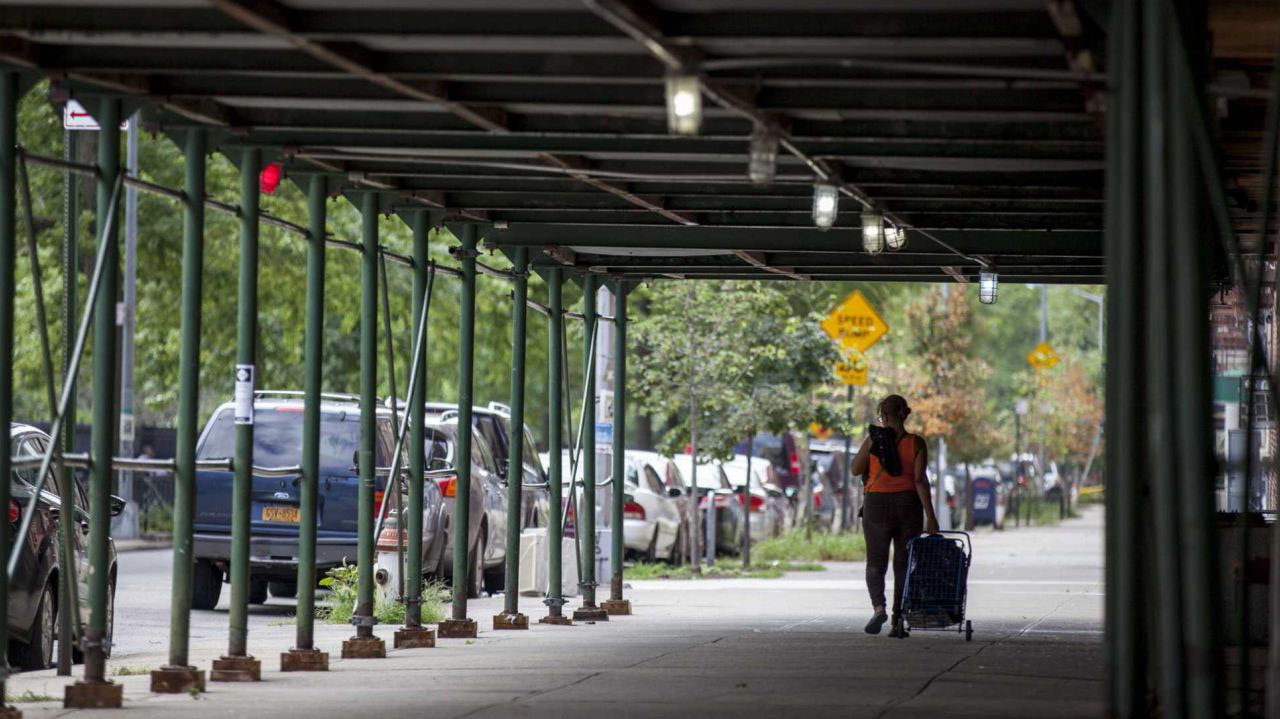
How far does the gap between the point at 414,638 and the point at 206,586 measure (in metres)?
4.93

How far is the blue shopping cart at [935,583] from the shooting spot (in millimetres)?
15516

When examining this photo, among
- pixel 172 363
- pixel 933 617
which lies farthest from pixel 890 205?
pixel 172 363

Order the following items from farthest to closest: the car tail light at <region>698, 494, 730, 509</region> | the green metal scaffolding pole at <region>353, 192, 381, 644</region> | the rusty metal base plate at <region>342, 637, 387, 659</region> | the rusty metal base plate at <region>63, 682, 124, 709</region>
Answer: the car tail light at <region>698, 494, 730, 509</region> < the rusty metal base plate at <region>342, 637, 387, 659</region> < the green metal scaffolding pole at <region>353, 192, 381, 644</region> < the rusty metal base plate at <region>63, 682, 124, 709</region>

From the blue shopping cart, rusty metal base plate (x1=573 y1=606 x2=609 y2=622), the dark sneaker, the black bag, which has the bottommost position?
rusty metal base plate (x1=573 y1=606 x2=609 y2=622)

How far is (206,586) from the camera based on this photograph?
64.3ft

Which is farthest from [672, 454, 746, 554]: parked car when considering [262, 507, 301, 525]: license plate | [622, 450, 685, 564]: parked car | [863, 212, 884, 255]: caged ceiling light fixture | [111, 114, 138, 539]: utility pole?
[863, 212, 884, 255]: caged ceiling light fixture

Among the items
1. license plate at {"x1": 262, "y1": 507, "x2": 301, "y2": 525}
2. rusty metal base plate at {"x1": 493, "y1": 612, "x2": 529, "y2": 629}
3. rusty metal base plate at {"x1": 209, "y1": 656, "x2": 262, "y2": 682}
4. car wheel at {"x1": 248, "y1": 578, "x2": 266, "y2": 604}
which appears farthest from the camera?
car wheel at {"x1": 248, "y1": 578, "x2": 266, "y2": 604}

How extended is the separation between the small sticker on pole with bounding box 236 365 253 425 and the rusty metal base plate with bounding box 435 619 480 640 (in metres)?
4.43

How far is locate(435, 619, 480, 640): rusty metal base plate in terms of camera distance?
16047 mm

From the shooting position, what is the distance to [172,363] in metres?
35.3

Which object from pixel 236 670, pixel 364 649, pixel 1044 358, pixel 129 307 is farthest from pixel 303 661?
pixel 1044 358

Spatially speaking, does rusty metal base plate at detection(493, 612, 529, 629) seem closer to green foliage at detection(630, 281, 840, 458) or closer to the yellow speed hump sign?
green foliage at detection(630, 281, 840, 458)

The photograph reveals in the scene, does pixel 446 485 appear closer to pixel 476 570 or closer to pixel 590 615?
pixel 476 570

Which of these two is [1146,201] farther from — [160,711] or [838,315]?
[838,315]
